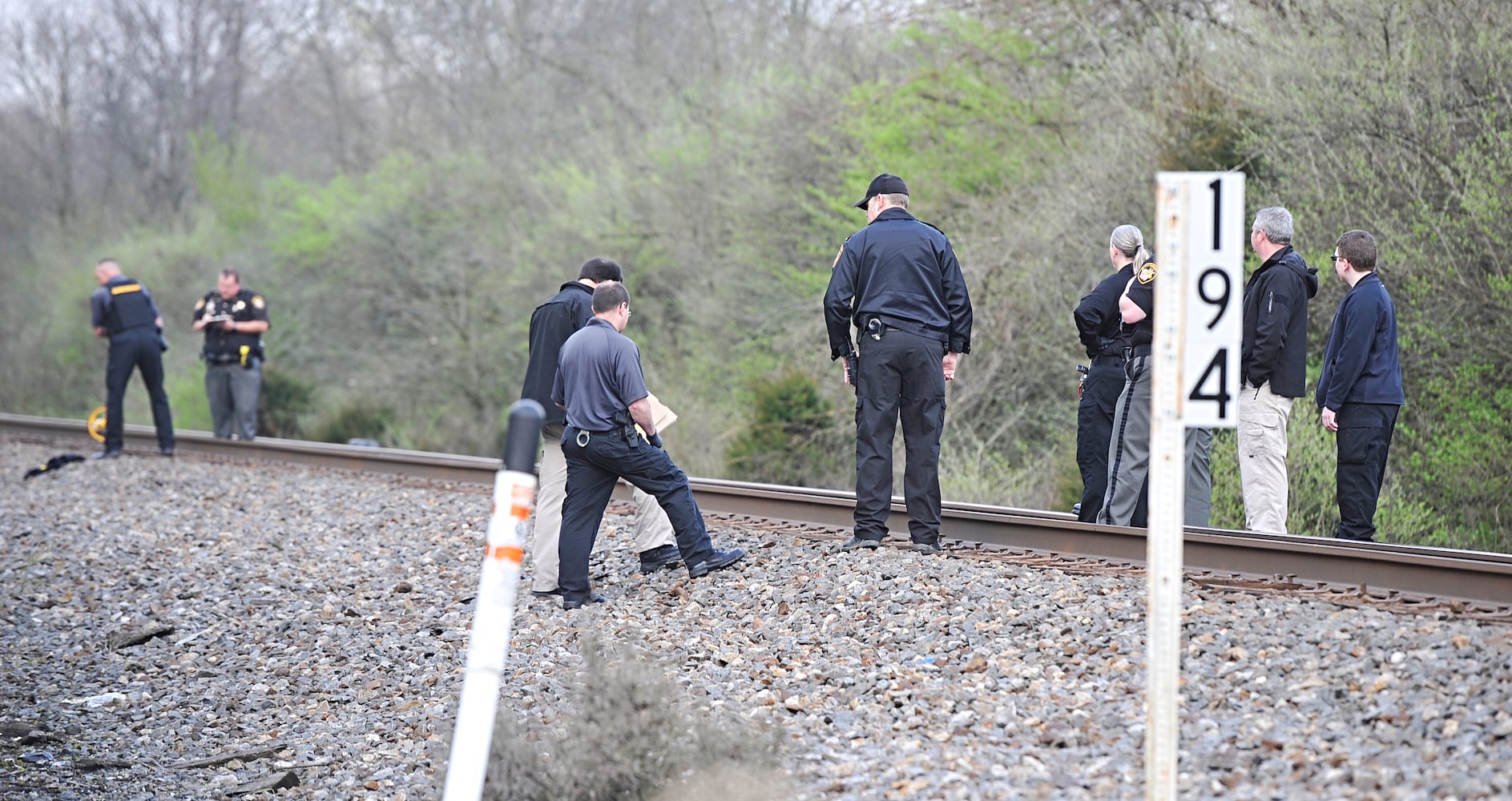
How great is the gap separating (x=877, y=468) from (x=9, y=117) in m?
44.4

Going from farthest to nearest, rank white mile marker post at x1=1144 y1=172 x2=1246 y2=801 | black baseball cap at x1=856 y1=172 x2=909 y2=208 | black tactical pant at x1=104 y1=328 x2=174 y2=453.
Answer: black tactical pant at x1=104 y1=328 x2=174 y2=453
black baseball cap at x1=856 y1=172 x2=909 y2=208
white mile marker post at x1=1144 y1=172 x2=1246 y2=801

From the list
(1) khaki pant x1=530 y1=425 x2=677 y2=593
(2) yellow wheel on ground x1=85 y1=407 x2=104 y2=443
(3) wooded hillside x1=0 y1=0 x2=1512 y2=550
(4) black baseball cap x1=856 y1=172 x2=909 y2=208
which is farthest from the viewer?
(2) yellow wheel on ground x1=85 y1=407 x2=104 y2=443

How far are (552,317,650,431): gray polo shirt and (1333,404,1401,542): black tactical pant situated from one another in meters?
4.27

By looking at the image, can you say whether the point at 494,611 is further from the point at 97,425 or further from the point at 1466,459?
the point at 97,425

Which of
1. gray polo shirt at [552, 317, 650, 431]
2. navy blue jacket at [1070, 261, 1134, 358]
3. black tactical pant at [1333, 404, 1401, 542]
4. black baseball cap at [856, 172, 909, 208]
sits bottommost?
black tactical pant at [1333, 404, 1401, 542]

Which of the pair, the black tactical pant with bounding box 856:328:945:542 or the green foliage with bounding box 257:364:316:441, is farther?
the green foliage with bounding box 257:364:316:441

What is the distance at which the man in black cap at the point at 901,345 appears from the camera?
820 centimetres

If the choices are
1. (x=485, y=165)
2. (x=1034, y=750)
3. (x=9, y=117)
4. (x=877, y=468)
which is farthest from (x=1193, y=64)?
(x=9, y=117)

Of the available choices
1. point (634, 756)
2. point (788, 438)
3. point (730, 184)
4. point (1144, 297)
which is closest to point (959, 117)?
point (788, 438)

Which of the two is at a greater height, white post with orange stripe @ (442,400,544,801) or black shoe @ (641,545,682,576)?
white post with orange stripe @ (442,400,544,801)

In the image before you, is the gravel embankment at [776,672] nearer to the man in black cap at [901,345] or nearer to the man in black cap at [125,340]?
the man in black cap at [901,345]

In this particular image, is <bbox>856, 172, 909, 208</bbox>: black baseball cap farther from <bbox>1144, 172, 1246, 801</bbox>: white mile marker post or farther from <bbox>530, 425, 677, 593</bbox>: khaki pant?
<bbox>1144, 172, 1246, 801</bbox>: white mile marker post

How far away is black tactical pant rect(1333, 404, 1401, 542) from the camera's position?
8.26 metres

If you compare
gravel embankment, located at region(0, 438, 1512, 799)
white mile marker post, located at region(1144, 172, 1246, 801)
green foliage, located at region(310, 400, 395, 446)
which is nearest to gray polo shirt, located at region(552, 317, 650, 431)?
gravel embankment, located at region(0, 438, 1512, 799)
